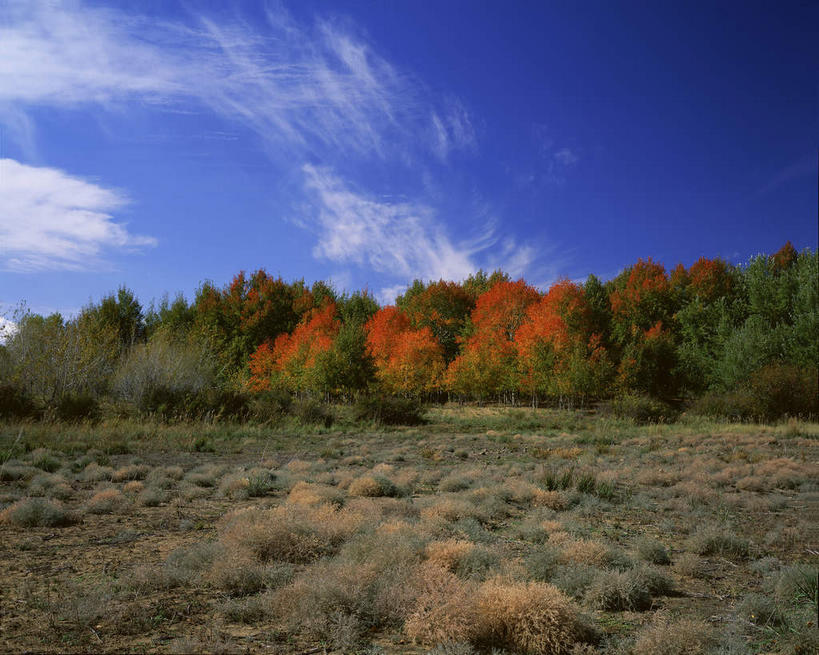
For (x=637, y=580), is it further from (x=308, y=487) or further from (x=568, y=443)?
(x=568, y=443)

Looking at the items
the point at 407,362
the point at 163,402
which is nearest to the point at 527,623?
the point at 163,402

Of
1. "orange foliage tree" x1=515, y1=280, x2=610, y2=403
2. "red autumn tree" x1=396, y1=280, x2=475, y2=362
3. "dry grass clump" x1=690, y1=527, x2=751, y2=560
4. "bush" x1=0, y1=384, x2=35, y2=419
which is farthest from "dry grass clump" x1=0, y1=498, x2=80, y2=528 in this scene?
"red autumn tree" x1=396, y1=280, x2=475, y2=362

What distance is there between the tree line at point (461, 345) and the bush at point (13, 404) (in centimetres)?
7

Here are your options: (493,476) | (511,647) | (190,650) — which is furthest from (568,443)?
(190,650)

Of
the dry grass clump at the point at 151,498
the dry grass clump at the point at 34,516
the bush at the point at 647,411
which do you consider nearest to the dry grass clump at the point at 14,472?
the dry grass clump at the point at 151,498

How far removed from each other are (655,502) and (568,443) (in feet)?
35.7

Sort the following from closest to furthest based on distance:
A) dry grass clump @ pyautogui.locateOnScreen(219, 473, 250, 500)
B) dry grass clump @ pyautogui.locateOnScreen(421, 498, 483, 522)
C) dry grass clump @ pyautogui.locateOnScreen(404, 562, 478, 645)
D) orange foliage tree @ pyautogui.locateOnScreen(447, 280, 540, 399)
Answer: dry grass clump @ pyautogui.locateOnScreen(404, 562, 478, 645)
dry grass clump @ pyautogui.locateOnScreen(421, 498, 483, 522)
dry grass clump @ pyautogui.locateOnScreen(219, 473, 250, 500)
orange foliage tree @ pyautogui.locateOnScreen(447, 280, 540, 399)

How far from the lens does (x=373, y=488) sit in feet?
32.1

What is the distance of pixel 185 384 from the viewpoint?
83.2 ft

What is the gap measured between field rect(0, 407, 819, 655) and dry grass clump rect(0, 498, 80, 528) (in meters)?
0.02

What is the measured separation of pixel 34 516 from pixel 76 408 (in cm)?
1561

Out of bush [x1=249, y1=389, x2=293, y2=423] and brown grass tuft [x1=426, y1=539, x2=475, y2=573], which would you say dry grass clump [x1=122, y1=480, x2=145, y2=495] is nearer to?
brown grass tuft [x1=426, y1=539, x2=475, y2=573]

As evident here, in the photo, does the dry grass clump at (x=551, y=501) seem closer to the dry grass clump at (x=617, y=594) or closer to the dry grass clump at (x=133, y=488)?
the dry grass clump at (x=617, y=594)

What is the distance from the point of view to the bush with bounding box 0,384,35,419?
758 inches
